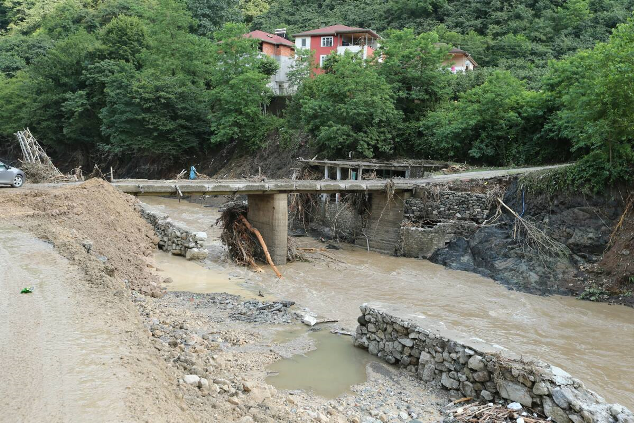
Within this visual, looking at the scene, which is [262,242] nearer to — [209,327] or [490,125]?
[209,327]

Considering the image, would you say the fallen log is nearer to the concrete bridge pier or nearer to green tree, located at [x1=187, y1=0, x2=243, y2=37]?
the concrete bridge pier

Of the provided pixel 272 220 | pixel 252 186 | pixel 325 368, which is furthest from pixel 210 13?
pixel 325 368

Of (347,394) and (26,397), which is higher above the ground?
(26,397)

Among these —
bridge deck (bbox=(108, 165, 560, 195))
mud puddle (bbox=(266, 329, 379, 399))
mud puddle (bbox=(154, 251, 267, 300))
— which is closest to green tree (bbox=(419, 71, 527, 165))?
bridge deck (bbox=(108, 165, 560, 195))

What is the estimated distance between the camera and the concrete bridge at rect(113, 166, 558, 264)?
1936cm

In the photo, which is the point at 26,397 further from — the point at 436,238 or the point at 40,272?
the point at 436,238

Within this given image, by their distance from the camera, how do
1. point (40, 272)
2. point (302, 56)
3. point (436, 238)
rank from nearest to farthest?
point (40, 272)
point (436, 238)
point (302, 56)

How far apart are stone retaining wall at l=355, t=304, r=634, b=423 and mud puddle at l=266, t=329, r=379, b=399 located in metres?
0.48

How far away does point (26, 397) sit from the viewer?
17.2ft

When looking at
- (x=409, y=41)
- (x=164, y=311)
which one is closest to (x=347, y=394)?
(x=164, y=311)

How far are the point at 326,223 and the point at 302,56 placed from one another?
22.7 m

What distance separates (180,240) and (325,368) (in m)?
10.9

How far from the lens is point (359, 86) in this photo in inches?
1207

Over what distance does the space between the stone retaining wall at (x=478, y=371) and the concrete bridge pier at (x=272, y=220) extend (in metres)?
10.2
